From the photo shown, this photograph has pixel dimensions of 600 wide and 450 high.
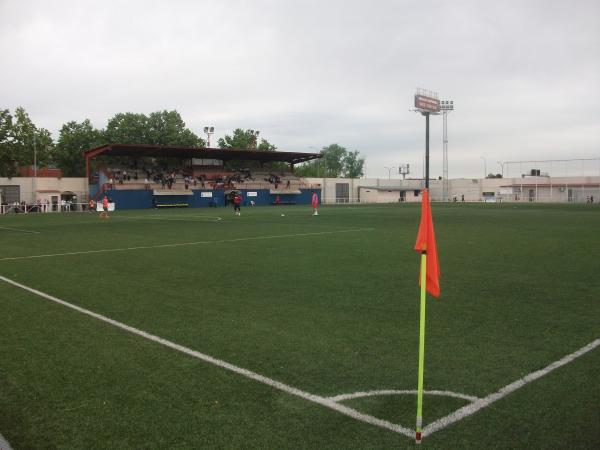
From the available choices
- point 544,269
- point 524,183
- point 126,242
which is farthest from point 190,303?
point 524,183

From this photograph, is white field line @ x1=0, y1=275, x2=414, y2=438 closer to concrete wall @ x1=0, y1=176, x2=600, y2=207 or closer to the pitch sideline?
the pitch sideline

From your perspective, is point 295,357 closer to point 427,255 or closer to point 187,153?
point 427,255

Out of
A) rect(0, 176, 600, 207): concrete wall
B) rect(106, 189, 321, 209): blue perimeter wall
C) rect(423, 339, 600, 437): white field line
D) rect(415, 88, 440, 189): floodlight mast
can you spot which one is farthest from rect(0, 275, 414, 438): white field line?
rect(415, 88, 440, 189): floodlight mast

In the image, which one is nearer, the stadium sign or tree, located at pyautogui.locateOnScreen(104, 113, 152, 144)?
the stadium sign

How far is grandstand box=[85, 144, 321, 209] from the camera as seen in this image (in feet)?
194

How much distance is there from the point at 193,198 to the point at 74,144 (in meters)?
27.0

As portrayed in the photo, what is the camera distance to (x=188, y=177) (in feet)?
220

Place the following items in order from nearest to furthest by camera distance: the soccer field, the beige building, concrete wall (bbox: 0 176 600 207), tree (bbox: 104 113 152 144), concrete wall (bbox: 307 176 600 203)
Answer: the soccer field, the beige building, concrete wall (bbox: 0 176 600 207), concrete wall (bbox: 307 176 600 203), tree (bbox: 104 113 152 144)

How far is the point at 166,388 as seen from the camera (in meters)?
4.63

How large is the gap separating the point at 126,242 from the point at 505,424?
16014mm

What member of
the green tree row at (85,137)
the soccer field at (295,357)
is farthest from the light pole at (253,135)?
the soccer field at (295,357)

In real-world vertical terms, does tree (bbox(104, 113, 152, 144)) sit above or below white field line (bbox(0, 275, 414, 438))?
above

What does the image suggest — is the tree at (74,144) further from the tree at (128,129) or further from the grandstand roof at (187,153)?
the grandstand roof at (187,153)

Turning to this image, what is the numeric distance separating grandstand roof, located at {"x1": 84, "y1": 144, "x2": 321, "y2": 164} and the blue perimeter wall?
5.05 metres
